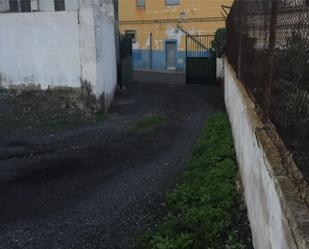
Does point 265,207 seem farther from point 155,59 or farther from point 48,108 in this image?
point 155,59

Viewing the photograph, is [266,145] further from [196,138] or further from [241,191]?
[196,138]

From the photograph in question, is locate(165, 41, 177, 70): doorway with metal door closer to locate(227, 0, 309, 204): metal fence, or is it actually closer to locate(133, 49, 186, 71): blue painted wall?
locate(133, 49, 186, 71): blue painted wall

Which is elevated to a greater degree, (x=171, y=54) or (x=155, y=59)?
(x=171, y=54)

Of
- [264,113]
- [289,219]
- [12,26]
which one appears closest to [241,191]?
[264,113]

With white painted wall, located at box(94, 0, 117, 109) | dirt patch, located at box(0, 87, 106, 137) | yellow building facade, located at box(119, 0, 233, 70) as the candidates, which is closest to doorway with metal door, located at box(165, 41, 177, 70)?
yellow building facade, located at box(119, 0, 233, 70)

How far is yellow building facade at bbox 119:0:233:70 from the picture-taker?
25.9 m

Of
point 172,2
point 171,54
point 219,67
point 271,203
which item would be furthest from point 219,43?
point 271,203

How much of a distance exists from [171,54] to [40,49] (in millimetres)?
16592

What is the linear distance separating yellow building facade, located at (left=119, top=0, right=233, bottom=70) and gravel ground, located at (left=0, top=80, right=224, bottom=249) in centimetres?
1515

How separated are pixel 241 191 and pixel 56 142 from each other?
4.73 m

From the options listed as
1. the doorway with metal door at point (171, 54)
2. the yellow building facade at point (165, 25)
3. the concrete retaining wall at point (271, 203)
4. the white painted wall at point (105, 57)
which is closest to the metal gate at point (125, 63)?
the white painted wall at point (105, 57)

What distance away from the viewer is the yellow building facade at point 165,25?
25891 millimetres

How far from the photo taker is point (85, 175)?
21.7 feet

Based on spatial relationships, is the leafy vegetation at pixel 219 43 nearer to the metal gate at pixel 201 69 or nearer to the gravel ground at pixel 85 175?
the metal gate at pixel 201 69
